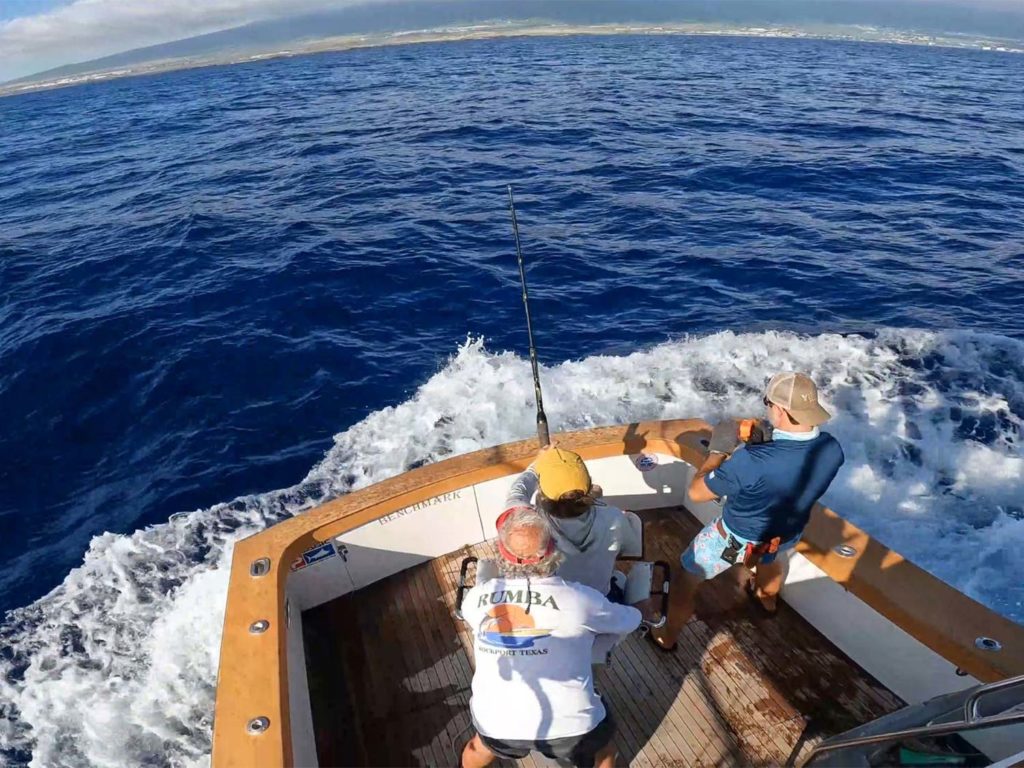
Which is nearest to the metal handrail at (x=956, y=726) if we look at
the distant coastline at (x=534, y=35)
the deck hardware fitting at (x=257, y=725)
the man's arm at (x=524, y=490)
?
the man's arm at (x=524, y=490)

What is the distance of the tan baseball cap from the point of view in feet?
9.55

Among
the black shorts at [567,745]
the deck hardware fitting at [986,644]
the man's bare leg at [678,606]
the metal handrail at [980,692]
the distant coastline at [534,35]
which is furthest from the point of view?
the distant coastline at [534,35]

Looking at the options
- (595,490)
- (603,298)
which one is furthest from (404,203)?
(595,490)

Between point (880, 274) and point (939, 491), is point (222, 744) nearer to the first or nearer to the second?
point (939, 491)

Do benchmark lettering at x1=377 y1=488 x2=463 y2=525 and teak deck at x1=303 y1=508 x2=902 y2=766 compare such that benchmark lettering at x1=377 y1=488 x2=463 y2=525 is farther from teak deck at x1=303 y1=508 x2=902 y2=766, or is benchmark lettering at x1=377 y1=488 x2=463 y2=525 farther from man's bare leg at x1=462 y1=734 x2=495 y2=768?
man's bare leg at x1=462 y1=734 x2=495 y2=768

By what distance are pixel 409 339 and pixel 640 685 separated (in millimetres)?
7501

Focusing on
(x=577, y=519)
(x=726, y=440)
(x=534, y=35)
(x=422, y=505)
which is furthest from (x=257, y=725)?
(x=534, y=35)

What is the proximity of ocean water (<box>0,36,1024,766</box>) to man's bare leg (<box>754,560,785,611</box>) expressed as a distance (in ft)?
8.65

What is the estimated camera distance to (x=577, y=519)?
2869 mm

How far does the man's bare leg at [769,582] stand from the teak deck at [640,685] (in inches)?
4.6

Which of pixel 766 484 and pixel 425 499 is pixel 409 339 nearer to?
pixel 425 499

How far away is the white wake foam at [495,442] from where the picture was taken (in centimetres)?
485

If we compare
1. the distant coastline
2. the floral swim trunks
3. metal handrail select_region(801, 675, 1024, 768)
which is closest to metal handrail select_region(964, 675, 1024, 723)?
metal handrail select_region(801, 675, 1024, 768)

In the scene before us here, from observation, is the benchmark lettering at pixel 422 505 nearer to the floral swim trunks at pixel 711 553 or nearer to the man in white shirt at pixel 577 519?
the man in white shirt at pixel 577 519
